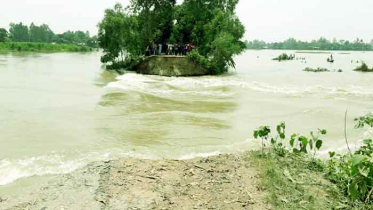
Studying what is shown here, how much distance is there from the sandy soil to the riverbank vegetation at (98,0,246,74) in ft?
73.8

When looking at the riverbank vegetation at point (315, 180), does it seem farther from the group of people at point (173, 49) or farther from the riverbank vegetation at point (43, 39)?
the riverbank vegetation at point (43, 39)

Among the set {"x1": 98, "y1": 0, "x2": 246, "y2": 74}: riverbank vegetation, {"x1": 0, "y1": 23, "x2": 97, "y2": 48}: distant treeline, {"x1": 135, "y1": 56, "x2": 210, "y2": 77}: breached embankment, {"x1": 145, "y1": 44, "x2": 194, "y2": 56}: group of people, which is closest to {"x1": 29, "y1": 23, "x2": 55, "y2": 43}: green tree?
{"x1": 0, "y1": 23, "x2": 97, "y2": 48}: distant treeline

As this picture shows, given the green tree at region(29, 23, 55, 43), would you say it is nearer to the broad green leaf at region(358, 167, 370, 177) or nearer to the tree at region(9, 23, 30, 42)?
the tree at region(9, 23, 30, 42)

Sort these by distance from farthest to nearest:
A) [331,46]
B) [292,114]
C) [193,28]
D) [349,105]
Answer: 1. [331,46]
2. [193,28]
3. [349,105]
4. [292,114]

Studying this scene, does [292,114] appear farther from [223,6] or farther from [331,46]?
[331,46]

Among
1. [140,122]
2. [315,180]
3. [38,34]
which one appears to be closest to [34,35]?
[38,34]

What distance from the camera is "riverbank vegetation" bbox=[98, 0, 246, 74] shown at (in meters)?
28.4

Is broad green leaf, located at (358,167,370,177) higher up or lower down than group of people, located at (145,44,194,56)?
lower down

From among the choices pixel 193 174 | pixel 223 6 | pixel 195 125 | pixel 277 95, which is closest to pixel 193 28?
pixel 223 6

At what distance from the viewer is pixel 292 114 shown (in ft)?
37.0

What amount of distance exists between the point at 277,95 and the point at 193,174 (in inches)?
497

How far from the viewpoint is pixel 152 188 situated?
4.18 metres

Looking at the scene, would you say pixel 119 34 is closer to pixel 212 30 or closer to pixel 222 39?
pixel 212 30

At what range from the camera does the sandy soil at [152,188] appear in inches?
150
